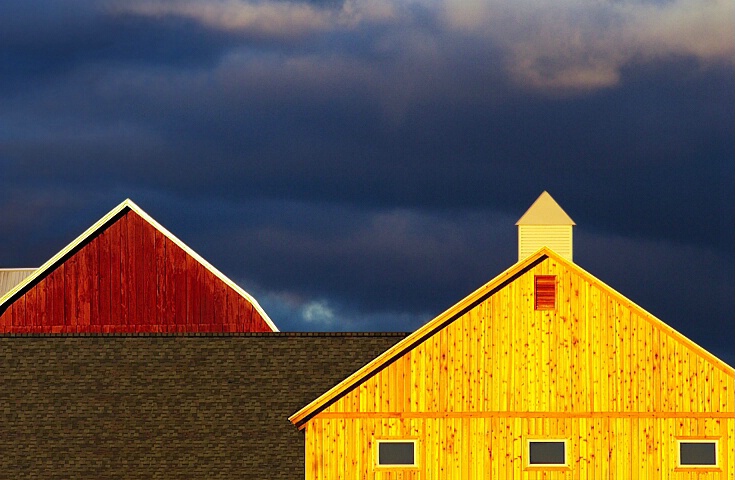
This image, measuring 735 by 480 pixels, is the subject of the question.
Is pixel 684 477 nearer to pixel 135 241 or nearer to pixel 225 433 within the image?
pixel 225 433

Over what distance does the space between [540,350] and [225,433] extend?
9.07m

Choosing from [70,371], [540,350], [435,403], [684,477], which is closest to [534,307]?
[540,350]

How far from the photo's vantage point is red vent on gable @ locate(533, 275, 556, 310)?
35.3 metres

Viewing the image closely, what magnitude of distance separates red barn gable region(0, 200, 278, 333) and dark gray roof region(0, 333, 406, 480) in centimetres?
483

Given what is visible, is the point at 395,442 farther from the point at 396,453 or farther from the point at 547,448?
the point at 547,448

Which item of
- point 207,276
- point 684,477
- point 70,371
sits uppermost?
point 207,276

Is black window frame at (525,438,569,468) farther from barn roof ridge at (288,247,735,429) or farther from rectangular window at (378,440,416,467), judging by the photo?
barn roof ridge at (288,247,735,429)

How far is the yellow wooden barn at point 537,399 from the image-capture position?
35344mm

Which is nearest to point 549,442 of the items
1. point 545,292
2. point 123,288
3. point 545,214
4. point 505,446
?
point 505,446

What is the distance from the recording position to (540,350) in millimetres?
35469

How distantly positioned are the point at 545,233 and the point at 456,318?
13.1ft

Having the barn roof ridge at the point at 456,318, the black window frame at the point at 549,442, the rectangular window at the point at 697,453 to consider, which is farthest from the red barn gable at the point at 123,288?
the rectangular window at the point at 697,453

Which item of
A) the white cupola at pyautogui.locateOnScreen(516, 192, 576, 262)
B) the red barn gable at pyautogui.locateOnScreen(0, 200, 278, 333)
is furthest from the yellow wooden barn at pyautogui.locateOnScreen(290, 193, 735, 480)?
the red barn gable at pyautogui.locateOnScreen(0, 200, 278, 333)

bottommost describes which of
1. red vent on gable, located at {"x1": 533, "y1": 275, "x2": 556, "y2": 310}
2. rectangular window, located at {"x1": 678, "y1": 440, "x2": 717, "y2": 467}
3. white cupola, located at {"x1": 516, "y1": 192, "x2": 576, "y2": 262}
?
rectangular window, located at {"x1": 678, "y1": 440, "x2": 717, "y2": 467}
